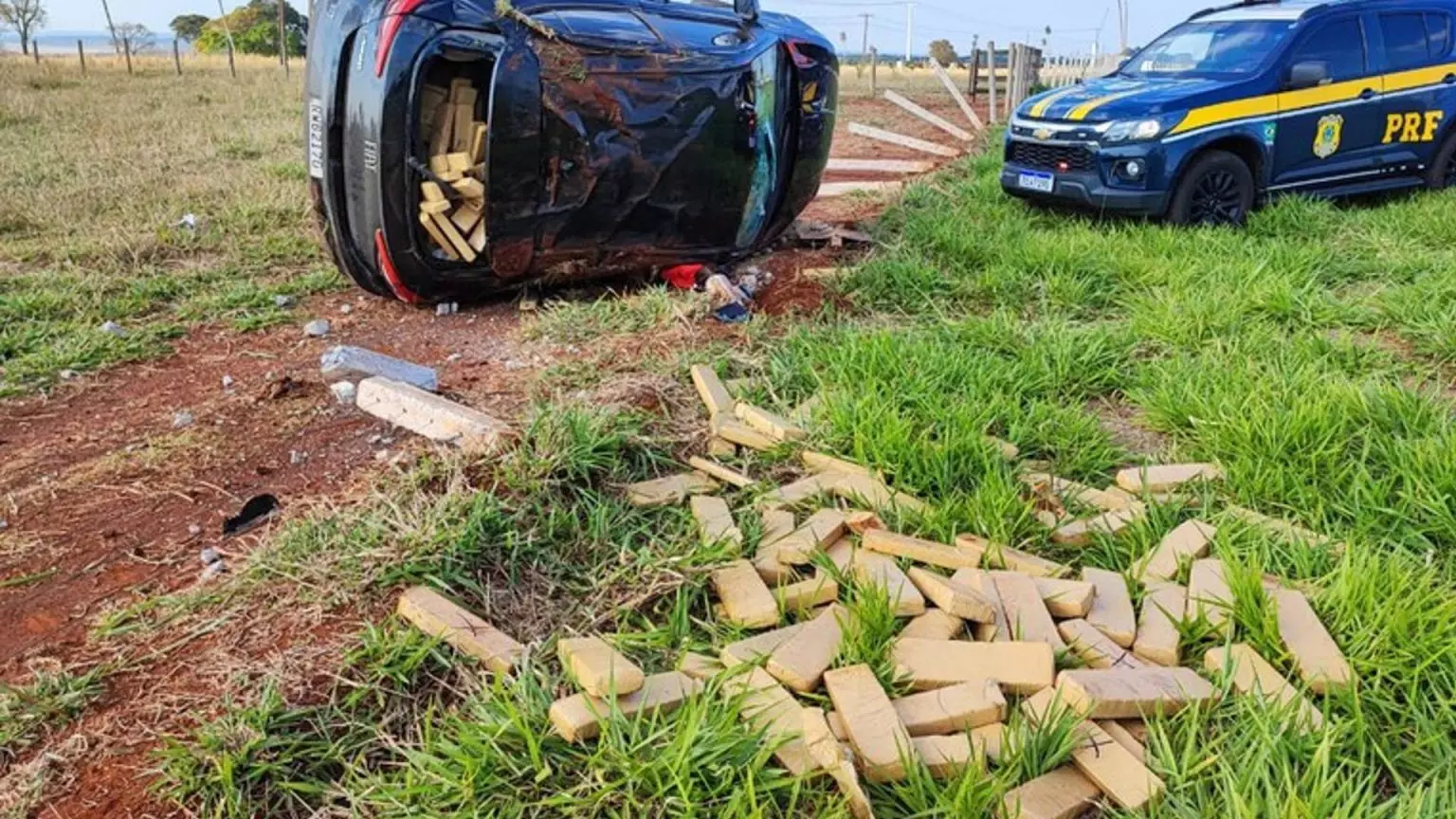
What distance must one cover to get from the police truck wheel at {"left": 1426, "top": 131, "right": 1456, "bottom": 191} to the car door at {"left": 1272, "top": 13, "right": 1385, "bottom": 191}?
2.61 feet

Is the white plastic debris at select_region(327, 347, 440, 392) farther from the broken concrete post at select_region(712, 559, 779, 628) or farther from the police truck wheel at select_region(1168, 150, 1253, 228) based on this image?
the police truck wheel at select_region(1168, 150, 1253, 228)

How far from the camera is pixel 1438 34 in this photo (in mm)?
7027

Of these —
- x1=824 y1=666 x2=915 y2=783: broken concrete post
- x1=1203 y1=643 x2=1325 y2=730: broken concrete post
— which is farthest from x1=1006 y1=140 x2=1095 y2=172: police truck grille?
x1=824 y1=666 x2=915 y2=783: broken concrete post

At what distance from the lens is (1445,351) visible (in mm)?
3824

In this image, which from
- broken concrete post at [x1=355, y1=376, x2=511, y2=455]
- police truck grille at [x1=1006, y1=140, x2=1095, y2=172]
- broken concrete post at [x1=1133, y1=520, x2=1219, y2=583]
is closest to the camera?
broken concrete post at [x1=1133, y1=520, x2=1219, y2=583]

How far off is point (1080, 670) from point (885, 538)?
23.8 inches

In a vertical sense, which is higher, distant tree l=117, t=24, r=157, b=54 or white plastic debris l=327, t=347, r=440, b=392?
distant tree l=117, t=24, r=157, b=54

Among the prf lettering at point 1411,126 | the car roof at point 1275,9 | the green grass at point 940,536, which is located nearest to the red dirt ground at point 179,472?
the green grass at point 940,536

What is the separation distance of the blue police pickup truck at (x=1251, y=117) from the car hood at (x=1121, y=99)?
1 cm

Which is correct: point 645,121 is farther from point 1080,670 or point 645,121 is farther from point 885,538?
point 1080,670

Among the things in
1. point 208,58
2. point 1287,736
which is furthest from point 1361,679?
point 208,58

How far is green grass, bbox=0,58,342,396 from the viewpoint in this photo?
13.9 ft

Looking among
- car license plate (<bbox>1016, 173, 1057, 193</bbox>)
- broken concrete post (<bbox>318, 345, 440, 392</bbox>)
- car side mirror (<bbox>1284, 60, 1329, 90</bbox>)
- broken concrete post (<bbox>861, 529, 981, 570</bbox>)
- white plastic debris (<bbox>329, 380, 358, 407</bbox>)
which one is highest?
car side mirror (<bbox>1284, 60, 1329, 90</bbox>)

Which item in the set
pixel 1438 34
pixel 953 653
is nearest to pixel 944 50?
pixel 1438 34
